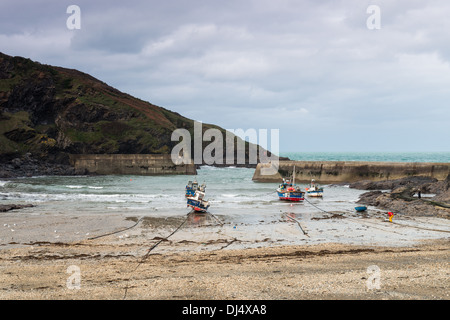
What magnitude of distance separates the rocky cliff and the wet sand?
220ft

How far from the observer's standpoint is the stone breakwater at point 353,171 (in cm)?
4914

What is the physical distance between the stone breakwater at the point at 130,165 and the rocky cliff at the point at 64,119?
5.65 m

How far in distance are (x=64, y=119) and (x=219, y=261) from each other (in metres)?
88.6

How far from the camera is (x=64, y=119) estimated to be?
9144 centimetres

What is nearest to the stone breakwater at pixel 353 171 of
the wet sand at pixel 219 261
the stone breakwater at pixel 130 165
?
the stone breakwater at pixel 130 165

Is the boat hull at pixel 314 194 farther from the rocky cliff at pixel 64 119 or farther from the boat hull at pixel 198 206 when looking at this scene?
the rocky cliff at pixel 64 119

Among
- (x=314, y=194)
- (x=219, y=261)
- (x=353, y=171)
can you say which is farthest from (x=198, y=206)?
(x=353, y=171)

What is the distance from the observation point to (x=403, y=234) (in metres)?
17.8

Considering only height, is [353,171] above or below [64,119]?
below

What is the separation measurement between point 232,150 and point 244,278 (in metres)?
110

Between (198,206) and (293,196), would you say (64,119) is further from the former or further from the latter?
(198,206)

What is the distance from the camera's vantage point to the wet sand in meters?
8.91
